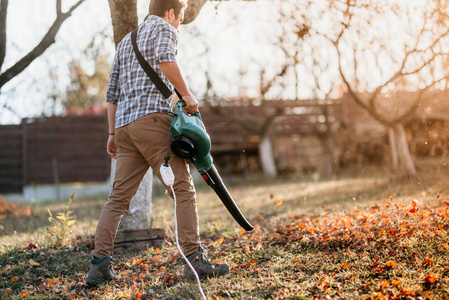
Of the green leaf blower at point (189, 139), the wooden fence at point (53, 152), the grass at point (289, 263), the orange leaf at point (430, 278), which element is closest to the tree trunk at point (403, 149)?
the grass at point (289, 263)

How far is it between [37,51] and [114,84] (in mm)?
2605

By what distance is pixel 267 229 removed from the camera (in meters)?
4.52

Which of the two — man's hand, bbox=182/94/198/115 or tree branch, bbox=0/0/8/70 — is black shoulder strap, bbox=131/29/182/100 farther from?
tree branch, bbox=0/0/8/70

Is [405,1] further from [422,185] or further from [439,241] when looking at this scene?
[439,241]

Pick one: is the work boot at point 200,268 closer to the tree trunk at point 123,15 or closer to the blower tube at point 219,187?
the blower tube at point 219,187

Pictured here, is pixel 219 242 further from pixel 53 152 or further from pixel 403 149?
pixel 53 152

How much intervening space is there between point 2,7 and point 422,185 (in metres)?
5.65

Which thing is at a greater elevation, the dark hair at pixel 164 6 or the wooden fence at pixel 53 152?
the dark hair at pixel 164 6

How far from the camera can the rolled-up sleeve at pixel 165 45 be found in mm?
2699

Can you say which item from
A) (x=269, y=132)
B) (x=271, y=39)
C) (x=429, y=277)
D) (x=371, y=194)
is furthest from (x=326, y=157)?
(x=429, y=277)

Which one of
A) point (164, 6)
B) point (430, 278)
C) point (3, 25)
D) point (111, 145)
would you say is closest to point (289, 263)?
point (430, 278)

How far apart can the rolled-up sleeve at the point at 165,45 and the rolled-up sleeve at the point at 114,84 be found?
0.51 metres

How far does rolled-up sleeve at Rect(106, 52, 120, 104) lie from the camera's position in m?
3.13

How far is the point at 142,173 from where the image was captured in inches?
119
